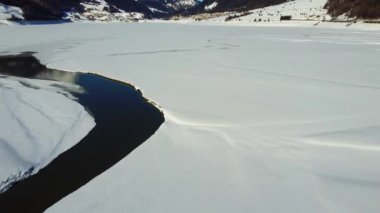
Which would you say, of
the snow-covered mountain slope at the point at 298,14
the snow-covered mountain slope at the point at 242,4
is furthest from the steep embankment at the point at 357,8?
the snow-covered mountain slope at the point at 242,4

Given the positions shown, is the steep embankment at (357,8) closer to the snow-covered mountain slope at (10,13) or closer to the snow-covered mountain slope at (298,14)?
the snow-covered mountain slope at (298,14)

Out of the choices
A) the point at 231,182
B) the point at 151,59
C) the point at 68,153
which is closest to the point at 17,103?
the point at 68,153

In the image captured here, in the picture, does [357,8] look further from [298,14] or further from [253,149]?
[253,149]

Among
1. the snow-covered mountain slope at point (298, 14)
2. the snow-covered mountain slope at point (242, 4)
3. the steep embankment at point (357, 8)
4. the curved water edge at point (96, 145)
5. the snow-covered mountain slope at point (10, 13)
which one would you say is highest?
the curved water edge at point (96, 145)

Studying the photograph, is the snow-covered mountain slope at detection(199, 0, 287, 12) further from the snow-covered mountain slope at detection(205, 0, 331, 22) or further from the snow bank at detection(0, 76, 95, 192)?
the snow bank at detection(0, 76, 95, 192)

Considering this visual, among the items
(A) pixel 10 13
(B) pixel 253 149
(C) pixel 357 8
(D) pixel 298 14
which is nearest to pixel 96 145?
(B) pixel 253 149

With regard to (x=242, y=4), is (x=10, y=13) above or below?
above
